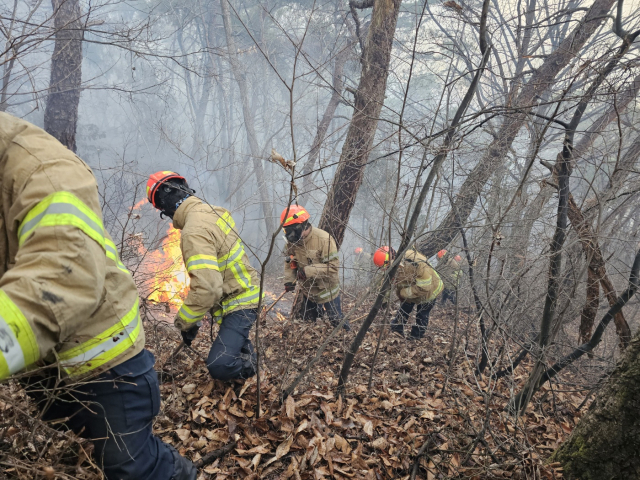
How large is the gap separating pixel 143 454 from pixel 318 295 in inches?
162

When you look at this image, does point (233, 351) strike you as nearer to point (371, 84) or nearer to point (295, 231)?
point (295, 231)

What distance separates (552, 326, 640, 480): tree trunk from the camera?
1.98 metres

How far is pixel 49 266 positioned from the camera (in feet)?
3.86

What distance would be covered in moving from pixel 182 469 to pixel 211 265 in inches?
59.5

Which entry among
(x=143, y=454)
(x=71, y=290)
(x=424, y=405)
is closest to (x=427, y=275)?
(x=424, y=405)

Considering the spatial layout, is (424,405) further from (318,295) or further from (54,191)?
(54,191)

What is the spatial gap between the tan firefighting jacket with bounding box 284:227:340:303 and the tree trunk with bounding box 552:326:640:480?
3895 millimetres

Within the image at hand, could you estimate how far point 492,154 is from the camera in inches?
230

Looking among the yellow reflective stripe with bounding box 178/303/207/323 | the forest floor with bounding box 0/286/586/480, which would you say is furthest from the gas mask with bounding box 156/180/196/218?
the forest floor with bounding box 0/286/586/480

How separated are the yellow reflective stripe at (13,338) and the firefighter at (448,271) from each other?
132 inches

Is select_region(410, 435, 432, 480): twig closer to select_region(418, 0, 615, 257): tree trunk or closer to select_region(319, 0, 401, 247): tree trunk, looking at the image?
select_region(418, 0, 615, 257): tree trunk

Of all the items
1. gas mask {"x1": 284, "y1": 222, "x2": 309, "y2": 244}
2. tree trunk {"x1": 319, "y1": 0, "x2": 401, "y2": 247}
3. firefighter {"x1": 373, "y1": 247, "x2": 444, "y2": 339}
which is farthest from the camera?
firefighter {"x1": 373, "y1": 247, "x2": 444, "y2": 339}

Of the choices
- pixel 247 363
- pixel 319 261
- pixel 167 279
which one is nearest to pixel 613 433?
pixel 247 363

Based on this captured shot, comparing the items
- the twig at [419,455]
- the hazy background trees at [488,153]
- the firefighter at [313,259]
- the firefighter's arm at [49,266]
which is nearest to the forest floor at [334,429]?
the twig at [419,455]
